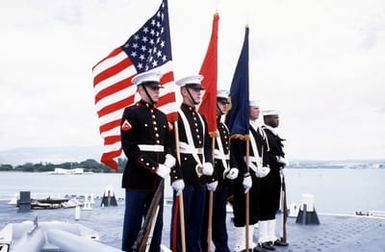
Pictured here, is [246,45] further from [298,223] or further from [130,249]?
[298,223]

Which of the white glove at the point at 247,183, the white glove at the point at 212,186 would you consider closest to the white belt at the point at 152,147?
the white glove at the point at 212,186

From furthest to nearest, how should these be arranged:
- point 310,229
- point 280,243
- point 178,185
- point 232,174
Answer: point 310,229 → point 280,243 → point 232,174 → point 178,185

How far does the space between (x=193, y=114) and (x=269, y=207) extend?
2088 millimetres

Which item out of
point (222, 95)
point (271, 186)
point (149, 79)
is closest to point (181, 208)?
point (149, 79)

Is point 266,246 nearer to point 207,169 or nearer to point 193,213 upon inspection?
point 193,213

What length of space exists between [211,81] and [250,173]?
1.23m

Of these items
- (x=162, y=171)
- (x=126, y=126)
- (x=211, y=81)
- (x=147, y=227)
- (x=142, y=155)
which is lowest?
(x=147, y=227)

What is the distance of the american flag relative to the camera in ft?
15.8

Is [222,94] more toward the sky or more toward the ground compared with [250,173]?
more toward the sky

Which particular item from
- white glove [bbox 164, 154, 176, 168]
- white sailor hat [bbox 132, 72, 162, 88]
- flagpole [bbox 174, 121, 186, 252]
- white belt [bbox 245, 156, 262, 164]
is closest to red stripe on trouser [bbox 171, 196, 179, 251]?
flagpole [bbox 174, 121, 186, 252]

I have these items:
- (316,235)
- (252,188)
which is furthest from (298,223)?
(252,188)

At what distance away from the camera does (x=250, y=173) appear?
5.93m

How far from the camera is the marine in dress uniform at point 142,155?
4.30 metres

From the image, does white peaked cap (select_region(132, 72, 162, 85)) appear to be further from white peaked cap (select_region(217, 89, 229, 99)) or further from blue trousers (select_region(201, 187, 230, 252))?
blue trousers (select_region(201, 187, 230, 252))
